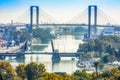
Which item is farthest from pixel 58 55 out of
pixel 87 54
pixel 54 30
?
pixel 54 30

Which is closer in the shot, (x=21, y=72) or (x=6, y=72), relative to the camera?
(x=21, y=72)

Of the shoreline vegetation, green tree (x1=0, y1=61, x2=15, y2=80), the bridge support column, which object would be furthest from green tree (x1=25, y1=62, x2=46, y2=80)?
the bridge support column

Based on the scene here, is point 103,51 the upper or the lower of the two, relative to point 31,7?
lower

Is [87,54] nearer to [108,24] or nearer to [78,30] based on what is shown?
[108,24]

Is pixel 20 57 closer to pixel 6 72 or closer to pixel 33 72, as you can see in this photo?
pixel 6 72

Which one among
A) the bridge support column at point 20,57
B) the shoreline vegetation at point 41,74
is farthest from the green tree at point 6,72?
the bridge support column at point 20,57

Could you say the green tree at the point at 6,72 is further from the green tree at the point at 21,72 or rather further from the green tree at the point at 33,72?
the green tree at the point at 33,72

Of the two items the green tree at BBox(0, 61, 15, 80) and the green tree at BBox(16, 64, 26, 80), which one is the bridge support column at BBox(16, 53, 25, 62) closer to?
the green tree at BBox(0, 61, 15, 80)

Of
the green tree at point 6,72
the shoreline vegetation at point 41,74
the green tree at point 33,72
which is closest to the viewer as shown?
the shoreline vegetation at point 41,74

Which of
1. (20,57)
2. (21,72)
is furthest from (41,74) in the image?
(20,57)

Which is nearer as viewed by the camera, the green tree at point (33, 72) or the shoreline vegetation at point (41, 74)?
the shoreline vegetation at point (41, 74)

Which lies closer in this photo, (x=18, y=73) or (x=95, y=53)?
(x=18, y=73)
